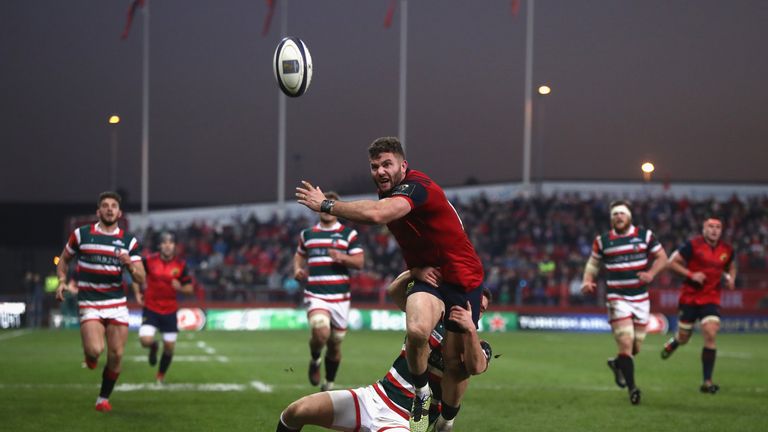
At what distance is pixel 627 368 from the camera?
13.7 metres

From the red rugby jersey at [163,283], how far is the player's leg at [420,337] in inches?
390

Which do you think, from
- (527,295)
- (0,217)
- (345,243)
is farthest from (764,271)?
(0,217)

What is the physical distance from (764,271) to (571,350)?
1485cm

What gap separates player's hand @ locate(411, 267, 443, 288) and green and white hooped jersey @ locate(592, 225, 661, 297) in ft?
22.3

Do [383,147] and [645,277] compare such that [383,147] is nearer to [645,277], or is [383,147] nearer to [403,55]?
[645,277]

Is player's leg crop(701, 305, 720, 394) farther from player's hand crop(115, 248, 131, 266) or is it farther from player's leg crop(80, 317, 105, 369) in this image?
player's leg crop(80, 317, 105, 369)

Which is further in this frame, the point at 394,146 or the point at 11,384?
the point at 11,384

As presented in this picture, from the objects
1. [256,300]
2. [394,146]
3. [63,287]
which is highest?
[394,146]

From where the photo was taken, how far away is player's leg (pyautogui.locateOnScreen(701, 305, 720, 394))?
49.7 ft

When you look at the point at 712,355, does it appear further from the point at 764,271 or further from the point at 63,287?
the point at 764,271

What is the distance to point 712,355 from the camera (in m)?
15.5

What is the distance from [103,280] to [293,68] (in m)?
3.69

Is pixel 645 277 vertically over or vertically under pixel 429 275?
under

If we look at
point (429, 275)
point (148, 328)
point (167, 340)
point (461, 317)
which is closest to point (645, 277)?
point (461, 317)
